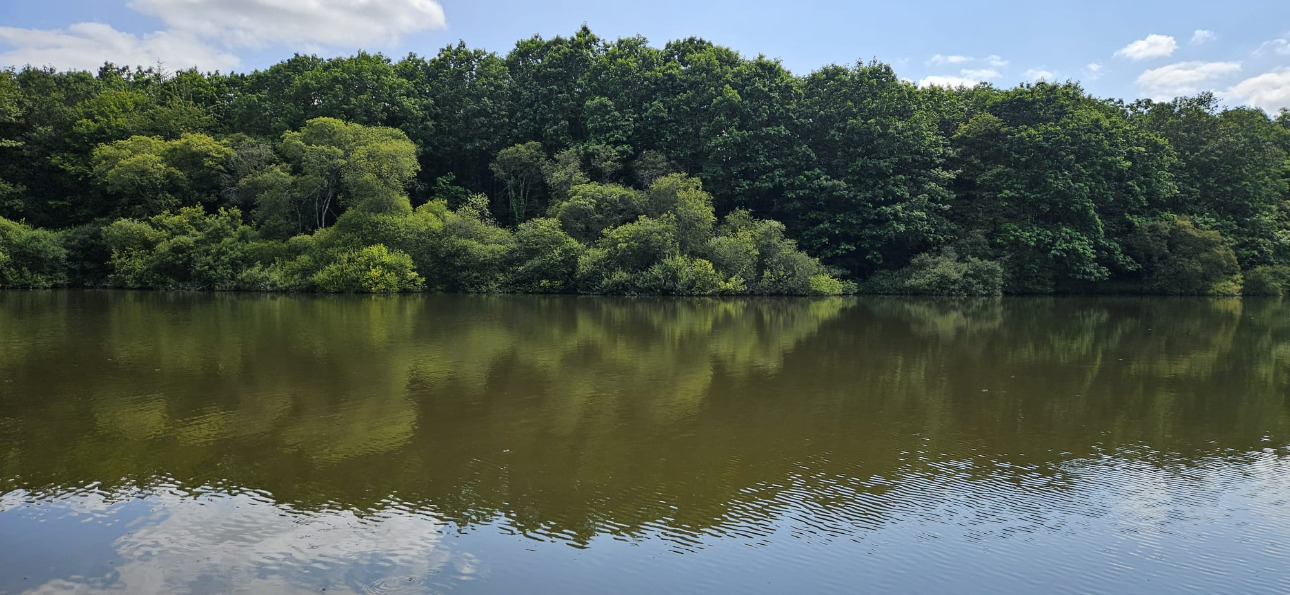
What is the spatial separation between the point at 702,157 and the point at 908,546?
131ft

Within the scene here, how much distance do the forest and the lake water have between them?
22.0 metres

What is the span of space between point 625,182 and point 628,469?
38297mm

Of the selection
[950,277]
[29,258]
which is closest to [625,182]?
[950,277]

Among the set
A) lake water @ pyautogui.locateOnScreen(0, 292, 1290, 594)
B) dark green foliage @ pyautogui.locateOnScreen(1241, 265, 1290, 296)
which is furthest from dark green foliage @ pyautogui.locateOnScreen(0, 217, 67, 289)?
dark green foliage @ pyautogui.locateOnScreen(1241, 265, 1290, 296)

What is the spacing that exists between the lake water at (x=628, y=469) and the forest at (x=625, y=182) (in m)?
22.0

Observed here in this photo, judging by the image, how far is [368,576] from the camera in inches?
203

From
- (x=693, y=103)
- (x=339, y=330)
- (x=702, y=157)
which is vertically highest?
(x=693, y=103)

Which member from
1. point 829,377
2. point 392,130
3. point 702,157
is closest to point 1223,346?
point 829,377

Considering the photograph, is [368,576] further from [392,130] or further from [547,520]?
[392,130]

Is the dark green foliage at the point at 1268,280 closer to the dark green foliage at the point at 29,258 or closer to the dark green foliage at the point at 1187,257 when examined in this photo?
the dark green foliage at the point at 1187,257

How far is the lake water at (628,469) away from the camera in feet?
17.6

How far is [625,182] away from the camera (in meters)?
44.9

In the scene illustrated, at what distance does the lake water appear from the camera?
5.38 meters

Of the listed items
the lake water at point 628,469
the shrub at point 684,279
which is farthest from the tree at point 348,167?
the lake water at point 628,469
